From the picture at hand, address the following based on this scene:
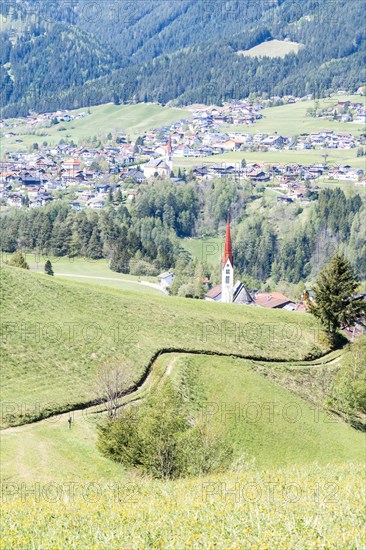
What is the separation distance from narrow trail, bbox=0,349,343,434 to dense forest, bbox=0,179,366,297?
57.7 m

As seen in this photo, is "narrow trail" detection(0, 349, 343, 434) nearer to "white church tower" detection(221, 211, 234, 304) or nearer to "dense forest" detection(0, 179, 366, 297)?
"white church tower" detection(221, 211, 234, 304)

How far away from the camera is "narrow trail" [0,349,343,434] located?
41500 millimetres

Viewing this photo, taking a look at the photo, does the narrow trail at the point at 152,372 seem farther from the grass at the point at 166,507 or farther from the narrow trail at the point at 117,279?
the narrow trail at the point at 117,279

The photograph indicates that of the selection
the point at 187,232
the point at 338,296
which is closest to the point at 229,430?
the point at 338,296

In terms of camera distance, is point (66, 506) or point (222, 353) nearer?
point (66, 506)

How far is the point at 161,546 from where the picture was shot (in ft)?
48.0

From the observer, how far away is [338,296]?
6384cm

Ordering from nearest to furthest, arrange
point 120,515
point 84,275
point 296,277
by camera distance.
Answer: point 120,515
point 84,275
point 296,277

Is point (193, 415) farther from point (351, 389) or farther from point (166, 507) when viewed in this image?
point (166, 507)

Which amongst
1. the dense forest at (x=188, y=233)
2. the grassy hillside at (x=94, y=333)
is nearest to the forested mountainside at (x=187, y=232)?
the dense forest at (x=188, y=233)

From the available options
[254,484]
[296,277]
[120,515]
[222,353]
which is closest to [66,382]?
[222,353]

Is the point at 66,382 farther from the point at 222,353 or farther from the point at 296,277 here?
the point at 296,277

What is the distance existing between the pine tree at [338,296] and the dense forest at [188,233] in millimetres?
53573

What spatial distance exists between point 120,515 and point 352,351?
151ft
